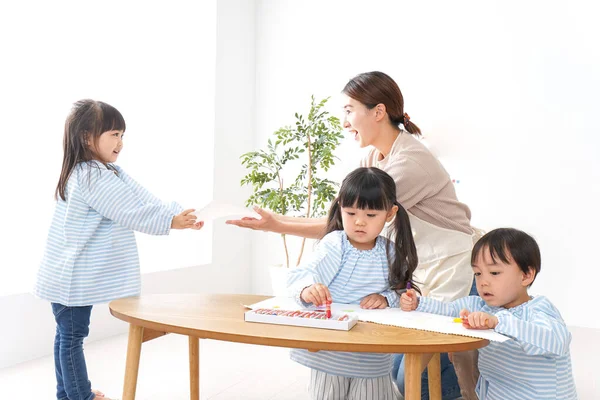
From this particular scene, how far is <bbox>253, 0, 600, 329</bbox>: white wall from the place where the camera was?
3727 millimetres

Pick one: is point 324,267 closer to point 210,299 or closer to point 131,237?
point 210,299

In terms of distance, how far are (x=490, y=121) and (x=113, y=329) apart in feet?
8.92

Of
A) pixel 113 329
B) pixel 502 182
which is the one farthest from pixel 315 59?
pixel 113 329

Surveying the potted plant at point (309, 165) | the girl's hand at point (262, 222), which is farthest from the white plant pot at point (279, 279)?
the girl's hand at point (262, 222)

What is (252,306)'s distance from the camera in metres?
1.48

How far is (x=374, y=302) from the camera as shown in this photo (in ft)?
5.13

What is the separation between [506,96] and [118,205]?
2845 millimetres

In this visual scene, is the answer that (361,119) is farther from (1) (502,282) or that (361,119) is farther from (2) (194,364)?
(2) (194,364)

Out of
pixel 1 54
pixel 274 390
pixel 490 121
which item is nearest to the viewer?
pixel 274 390

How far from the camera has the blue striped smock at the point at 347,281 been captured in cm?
162

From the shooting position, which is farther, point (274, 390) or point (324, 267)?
point (274, 390)

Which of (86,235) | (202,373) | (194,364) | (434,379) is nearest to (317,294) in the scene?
(434,379)

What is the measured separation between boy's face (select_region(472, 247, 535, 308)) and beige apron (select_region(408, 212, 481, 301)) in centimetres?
40

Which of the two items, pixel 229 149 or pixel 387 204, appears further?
pixel 229 149
